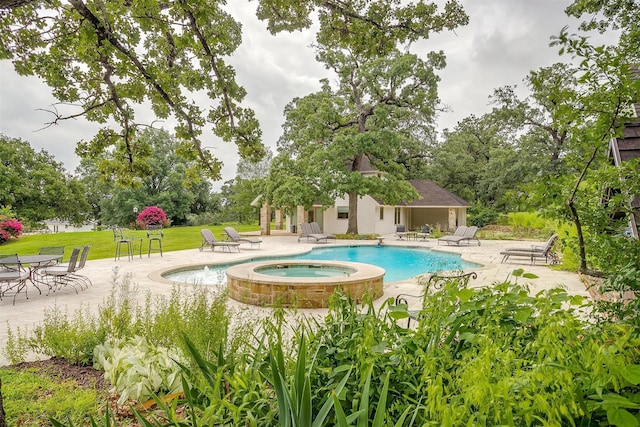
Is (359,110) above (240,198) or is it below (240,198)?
above

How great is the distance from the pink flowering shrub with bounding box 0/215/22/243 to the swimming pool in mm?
15770

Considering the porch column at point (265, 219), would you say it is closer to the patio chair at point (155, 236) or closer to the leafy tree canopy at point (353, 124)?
the leafy tree canopy at point (353, 124)

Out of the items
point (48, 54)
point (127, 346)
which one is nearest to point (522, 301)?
point (127, 346)

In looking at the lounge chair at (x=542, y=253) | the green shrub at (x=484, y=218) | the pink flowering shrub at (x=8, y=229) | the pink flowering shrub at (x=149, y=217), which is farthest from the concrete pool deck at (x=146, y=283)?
the pink flowering shrub at (x=149, y=217)

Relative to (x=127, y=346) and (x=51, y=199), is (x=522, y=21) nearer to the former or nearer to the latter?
(x=127, y=346)

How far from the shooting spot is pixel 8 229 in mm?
20828

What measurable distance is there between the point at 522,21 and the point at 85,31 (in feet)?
35.8

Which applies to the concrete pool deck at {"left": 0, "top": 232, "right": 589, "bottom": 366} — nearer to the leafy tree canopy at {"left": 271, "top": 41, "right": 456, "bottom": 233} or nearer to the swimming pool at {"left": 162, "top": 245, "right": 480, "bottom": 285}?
the swimming pool at {"left": 162, "top": 245, "right": 480, "bottom": 285}

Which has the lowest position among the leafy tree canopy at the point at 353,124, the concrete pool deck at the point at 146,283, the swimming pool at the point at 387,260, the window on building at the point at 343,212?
the swimming pool at the point at 387,260

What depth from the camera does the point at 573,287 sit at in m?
8.76

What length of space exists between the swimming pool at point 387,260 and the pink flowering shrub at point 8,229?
15770 mm

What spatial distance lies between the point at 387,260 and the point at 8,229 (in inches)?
853

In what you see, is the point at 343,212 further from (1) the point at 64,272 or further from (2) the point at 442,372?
(2) the point at 442,372

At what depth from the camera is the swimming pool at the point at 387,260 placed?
1193 cm
